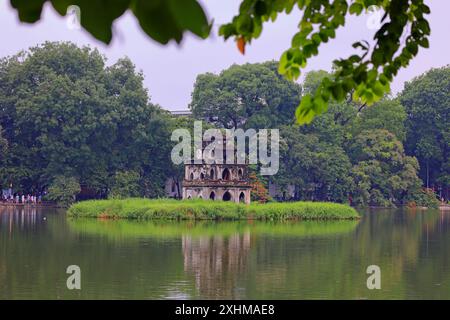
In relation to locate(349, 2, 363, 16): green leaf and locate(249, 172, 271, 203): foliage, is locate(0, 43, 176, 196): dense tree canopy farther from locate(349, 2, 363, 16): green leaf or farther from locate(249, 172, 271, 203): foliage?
locate(349, 2, 363, 16): green leaf

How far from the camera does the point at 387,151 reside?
45.5m

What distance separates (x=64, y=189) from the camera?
38500mm

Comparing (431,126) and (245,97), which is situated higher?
(245,97)

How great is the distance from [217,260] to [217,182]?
15718 mm

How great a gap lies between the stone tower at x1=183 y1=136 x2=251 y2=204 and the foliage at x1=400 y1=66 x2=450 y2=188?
18.9 meters

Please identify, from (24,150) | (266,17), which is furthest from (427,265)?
(24,150)

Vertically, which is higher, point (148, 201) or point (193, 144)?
point (193, 144)

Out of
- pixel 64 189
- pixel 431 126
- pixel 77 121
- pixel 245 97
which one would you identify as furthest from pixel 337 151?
pixel 64 189

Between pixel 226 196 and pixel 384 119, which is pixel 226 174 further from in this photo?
pixel 384 119

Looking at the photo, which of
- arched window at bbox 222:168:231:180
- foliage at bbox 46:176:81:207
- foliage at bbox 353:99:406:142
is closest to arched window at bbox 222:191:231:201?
arched window at bbox 222:168:231:180

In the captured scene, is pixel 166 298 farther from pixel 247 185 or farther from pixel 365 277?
pixel 247 185

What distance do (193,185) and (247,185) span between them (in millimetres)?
2152

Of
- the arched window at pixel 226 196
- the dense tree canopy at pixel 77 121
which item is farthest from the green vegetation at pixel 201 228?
the dense tree canopy at pixel 77 121
